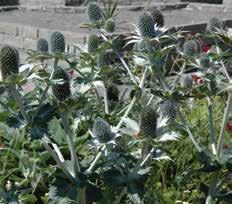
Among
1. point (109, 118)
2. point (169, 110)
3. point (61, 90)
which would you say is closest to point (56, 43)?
point (61, 90)

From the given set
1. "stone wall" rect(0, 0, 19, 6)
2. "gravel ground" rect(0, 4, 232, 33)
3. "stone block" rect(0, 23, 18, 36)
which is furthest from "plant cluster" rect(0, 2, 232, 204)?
"stone wall" rect(0, 0, 19, 6)

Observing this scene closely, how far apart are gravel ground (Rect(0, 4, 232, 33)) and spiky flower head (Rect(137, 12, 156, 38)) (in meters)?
5.68

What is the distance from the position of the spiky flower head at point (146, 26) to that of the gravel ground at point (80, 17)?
18.6ft

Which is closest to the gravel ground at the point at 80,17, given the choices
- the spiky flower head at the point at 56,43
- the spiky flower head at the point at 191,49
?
the spiky flower head at the point at 191,49

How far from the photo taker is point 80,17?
9.54 m

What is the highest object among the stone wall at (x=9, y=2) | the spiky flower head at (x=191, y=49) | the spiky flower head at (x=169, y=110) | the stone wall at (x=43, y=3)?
the spiky flower head at (x=191, y=49)

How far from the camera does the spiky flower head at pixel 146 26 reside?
247 centimetres

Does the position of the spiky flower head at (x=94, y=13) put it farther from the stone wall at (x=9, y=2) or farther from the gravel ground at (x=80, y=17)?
the stone wall at (x=9, y=2)

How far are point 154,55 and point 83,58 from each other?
0.40 m

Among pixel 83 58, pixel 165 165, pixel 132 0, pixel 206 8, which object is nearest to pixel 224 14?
pixel 206 8

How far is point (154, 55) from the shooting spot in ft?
7.89

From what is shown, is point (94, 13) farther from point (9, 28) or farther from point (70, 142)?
point (9, 28)

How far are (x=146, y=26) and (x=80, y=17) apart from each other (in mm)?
7163

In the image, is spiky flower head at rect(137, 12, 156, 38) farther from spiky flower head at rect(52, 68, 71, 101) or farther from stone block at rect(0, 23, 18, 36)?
stone block at rect(0, 23, 18, 36)
